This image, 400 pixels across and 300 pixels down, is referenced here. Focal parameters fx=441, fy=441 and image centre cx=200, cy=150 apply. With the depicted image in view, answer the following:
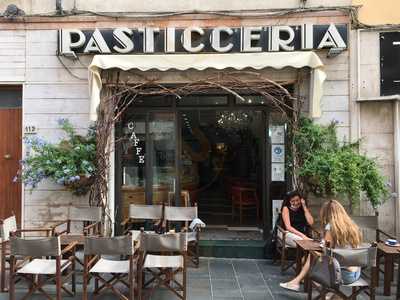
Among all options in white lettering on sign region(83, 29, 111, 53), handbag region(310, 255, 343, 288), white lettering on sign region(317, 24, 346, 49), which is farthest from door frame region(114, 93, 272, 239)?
handbag region(310, 255, 343, 288)

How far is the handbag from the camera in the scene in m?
4.09

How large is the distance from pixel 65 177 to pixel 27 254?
6.30 ft

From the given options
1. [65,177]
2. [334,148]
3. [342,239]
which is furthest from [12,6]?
[342,239]

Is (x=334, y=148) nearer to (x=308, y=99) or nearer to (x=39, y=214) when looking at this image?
(x=308, y=99)

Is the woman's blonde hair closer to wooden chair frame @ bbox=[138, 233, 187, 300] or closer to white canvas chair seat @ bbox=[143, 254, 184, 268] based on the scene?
wooden chair frame @ bbox=[138, 233, 187, 300]

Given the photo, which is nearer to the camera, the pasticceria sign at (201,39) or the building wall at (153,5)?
the pasticceria sign at (201,39)

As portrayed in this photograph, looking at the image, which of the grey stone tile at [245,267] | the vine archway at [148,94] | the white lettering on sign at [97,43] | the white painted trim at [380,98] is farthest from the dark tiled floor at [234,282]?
the white lettering on sign at [97,43]

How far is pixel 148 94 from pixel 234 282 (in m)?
3.07

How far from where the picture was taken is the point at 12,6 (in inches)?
273

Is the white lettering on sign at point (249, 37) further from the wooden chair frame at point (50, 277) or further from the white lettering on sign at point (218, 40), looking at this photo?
the wooden chair frame at point (50, 277)

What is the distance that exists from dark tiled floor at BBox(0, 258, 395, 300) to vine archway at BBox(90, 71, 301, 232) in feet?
5.84

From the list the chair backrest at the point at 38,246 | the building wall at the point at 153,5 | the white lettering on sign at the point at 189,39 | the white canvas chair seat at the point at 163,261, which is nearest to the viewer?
the chair backrest at the point at 38,246

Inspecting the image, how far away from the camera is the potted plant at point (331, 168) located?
19.2 feet

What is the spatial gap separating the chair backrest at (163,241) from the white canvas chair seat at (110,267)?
0.38 metres
